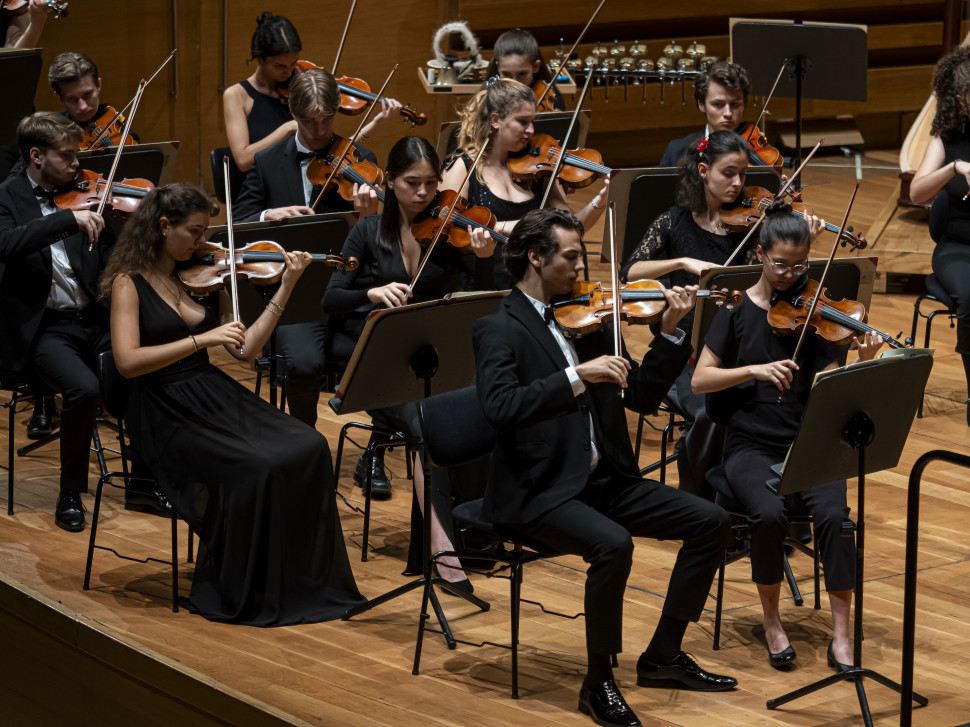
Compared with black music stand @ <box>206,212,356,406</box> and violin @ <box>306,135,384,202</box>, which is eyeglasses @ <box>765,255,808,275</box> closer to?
black music stand @ <box>206,212,356,406</box>

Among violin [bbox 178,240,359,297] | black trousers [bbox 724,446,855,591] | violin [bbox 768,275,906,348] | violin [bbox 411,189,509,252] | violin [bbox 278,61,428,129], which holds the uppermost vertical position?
violin [bbox 278,61,428,129]

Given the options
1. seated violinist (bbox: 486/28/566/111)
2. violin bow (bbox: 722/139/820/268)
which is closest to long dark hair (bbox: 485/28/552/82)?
seated violinist (bbox: 486/28/566/111)

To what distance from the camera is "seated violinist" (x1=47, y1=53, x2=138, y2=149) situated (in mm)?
4066

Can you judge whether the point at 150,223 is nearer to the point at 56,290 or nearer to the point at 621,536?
the point at 56,290

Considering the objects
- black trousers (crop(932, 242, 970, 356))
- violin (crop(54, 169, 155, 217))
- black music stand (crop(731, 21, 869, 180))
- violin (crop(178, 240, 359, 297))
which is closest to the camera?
violin (crop(178, 240, 359, 297))

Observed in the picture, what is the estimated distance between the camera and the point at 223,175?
14.6 ft

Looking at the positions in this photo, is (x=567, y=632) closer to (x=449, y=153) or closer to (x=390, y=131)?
(x=449, y=153)

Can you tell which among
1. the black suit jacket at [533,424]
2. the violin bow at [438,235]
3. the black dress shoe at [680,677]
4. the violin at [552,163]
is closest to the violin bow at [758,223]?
the violin at [552,163]

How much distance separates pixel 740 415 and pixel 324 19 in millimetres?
4069

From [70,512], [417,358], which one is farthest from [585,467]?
[70,512]

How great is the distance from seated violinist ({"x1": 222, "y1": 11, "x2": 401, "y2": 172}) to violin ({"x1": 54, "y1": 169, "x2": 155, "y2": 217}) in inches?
27.2

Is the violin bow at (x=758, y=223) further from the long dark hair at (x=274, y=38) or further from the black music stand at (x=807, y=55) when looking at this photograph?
the long dark hair at (x=274, y=38)

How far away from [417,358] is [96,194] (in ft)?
4.20

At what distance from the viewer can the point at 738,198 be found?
3.79 m
